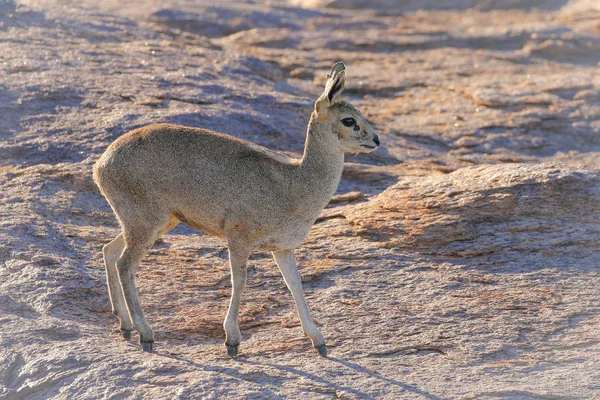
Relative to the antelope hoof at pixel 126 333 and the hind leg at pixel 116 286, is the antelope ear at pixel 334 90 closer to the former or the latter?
the hind leg at pixel 116 286

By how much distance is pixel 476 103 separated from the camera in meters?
18.9

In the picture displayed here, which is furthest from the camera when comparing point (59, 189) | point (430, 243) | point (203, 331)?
point (59, 189)

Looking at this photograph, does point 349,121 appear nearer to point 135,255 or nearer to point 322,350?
point 322,350

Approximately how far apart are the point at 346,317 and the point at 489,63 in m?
13.8

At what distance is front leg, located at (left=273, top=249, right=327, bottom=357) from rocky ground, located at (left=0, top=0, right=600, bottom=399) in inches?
5.5

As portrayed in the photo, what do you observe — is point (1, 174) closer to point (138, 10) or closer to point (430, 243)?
point (430, 243)

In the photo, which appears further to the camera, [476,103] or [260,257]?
[476,103]

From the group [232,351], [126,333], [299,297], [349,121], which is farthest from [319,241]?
[126,333]

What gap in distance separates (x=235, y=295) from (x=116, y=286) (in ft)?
4.23

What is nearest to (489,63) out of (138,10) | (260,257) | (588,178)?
(138,10)

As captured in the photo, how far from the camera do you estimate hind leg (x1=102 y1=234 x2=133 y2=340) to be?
9430 mm

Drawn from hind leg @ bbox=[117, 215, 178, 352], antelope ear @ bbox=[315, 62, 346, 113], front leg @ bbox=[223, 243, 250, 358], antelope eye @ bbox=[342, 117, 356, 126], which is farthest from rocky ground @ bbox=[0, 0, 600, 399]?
antelope ear @ bbox=[315, 62, 346, 113]

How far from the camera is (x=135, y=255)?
9266 millimetres

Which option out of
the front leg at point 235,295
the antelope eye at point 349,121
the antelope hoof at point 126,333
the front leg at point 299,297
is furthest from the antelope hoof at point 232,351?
the antelope eye at point 349,121
